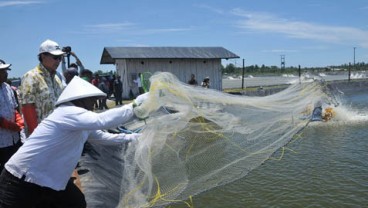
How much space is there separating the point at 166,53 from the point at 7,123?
58.9 ft

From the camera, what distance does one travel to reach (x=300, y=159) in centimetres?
815

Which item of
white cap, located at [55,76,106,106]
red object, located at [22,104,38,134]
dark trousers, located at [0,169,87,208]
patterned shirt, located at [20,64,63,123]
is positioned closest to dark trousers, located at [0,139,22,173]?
red object, located at [22,104,38,134]

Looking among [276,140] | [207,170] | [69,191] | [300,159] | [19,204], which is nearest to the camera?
[19,204]

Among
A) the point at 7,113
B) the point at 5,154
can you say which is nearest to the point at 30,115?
the point at 7,113

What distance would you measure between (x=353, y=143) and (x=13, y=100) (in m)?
8.56

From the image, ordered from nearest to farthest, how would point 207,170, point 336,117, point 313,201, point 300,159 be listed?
point 207,170
point 313,201
point 300,159
point 336,117

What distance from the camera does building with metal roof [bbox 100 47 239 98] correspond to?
67.0 feet

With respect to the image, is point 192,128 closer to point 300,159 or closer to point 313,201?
point 313,201

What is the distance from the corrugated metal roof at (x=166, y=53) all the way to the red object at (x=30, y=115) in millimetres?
16346

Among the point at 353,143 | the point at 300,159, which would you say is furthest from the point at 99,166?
the point at 353,143

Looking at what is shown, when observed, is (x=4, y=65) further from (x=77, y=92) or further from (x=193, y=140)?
(x=193, y=140)

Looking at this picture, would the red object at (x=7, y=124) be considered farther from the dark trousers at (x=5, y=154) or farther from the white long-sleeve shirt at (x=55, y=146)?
the white long-sleeve shirt at (x=55, y=146)

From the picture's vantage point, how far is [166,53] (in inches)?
845

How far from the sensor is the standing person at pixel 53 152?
285cm
